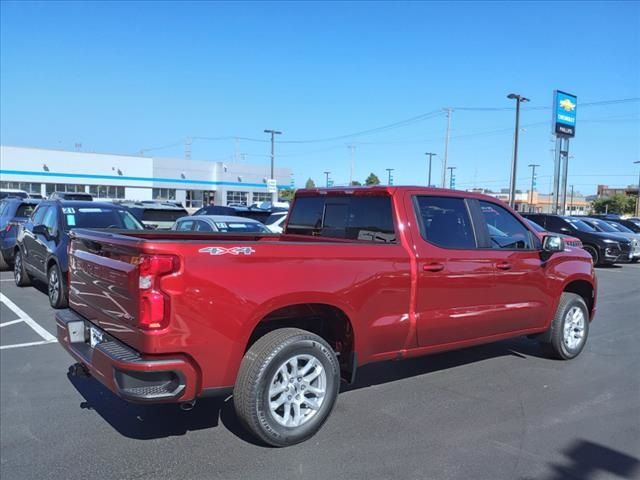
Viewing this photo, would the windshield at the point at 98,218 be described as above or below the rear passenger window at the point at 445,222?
below

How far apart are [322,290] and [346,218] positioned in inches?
55.5

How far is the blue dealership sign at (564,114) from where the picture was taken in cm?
3975

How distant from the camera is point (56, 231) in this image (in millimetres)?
9102

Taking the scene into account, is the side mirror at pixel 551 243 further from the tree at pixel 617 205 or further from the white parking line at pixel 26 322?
the tree at pixel 617 205

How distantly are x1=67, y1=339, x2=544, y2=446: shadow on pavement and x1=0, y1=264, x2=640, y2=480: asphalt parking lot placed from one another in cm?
2

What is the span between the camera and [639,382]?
5578mm

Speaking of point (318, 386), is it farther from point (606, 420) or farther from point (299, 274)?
point (606, 420)

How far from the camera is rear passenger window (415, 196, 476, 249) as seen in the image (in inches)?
193

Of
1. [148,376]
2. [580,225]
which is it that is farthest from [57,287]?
[580,225]

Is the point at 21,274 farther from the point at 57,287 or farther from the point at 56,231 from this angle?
the point at 57,287

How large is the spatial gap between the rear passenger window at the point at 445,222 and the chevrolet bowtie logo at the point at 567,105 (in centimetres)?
3952

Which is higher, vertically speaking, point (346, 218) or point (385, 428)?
point (346, 218)

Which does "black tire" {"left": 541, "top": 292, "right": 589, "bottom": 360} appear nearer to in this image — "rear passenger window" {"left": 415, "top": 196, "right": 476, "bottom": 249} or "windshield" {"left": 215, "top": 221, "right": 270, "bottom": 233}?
"rear passenger window" {"left": 415, "top": 196, "right": 476, "bottom": 249}

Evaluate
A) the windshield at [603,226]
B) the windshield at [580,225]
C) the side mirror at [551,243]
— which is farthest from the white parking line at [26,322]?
the windshield at [603,226]
